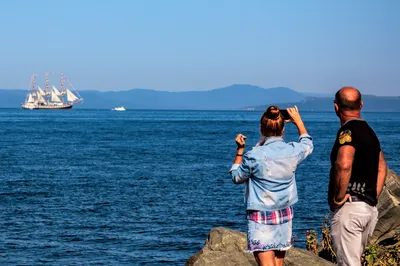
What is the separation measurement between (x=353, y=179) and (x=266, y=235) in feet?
3.51

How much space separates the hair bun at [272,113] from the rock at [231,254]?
3214mm

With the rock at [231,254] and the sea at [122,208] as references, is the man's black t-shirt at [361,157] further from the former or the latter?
the sea at [122,208]

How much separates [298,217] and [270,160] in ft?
48.8

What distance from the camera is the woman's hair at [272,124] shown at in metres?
6.76

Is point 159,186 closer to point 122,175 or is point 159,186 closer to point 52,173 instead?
point 122,175

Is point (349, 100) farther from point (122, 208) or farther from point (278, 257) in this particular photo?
point (122, 208)

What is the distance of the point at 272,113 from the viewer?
264 inches

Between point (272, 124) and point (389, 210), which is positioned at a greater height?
point (272, 124)

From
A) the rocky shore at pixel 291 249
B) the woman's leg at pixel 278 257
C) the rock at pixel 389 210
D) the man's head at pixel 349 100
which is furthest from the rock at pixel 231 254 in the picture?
the man's head at pixel 349 100

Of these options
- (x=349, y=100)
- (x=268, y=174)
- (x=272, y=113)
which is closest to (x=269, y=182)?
(x=268, y=174)

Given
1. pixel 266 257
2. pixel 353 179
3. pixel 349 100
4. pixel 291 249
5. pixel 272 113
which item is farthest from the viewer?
pixel 291 249

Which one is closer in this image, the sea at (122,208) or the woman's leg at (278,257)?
the woman's leg at (278,257)

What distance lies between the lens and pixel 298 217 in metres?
21.3

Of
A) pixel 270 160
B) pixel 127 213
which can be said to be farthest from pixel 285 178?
pixel 127 213
